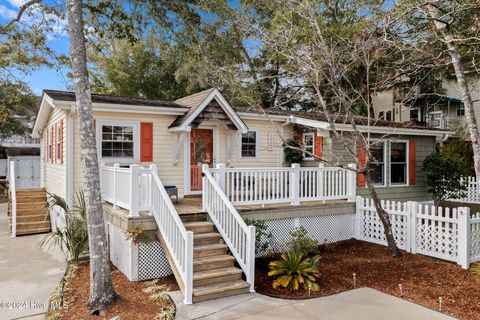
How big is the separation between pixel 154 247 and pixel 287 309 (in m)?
2.80

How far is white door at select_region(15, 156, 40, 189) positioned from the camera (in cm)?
2090

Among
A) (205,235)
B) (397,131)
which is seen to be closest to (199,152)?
(205,235)

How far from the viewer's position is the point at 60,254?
8.36 meters

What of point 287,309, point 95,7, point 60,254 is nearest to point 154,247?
point 287,309

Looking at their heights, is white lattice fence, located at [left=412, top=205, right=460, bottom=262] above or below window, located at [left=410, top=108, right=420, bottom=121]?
below

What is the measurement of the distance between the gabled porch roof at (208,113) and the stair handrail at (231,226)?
2.81 metres

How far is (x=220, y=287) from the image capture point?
5.45m

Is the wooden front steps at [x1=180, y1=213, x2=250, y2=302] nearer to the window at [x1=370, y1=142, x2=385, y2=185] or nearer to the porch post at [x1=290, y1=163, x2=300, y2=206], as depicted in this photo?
the porch post at [x1=290, y1=163, x2=300, y2=206]

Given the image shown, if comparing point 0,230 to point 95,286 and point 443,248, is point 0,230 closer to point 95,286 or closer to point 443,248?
point 95,286

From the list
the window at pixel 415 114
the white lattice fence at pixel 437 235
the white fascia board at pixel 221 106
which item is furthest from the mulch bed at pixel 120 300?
the window at pixel 415 114

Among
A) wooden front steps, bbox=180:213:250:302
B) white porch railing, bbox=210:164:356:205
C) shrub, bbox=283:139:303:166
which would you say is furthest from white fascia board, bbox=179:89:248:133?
wooden front steps, bbox=180:213:250:302

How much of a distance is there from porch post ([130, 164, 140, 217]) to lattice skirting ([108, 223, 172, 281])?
54 cm

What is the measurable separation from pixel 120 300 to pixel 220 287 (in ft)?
5.06

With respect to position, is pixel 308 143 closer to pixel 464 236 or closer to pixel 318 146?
pixel 318 146
